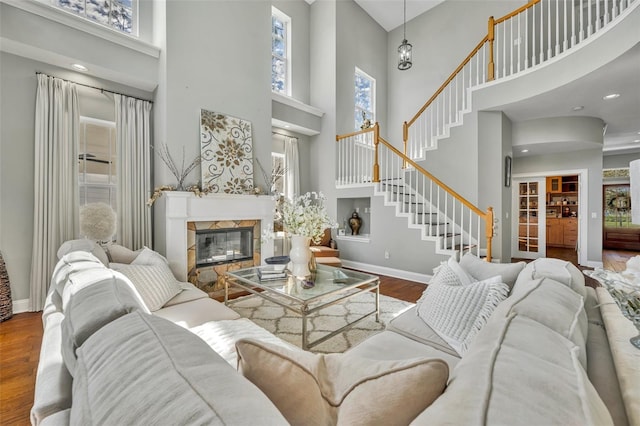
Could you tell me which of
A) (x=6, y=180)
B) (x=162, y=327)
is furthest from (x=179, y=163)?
(x=162, y=327)

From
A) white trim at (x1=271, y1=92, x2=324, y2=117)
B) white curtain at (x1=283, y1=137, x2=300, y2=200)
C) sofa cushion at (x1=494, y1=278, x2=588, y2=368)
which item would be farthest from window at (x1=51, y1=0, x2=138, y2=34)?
sofa cushion at (x1=494, y1=278, x2=588, y2=368)

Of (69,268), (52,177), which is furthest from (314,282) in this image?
(52,177)

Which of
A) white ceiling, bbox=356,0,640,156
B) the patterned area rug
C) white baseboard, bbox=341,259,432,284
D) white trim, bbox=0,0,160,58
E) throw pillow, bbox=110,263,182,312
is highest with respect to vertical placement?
white trim, bbox=0,0,160,58

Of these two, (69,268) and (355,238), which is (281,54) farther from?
(69,268)

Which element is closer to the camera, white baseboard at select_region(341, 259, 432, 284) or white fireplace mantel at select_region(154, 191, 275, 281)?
white fireplace mantel at select_region(154, 191, 275, 281)

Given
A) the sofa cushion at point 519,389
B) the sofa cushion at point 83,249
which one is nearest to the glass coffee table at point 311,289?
the sofa cushion at point 83,249

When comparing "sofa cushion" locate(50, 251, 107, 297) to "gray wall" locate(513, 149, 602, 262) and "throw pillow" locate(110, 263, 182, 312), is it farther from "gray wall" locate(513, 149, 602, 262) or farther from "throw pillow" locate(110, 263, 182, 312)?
"gray wall" locate(513, 149, 602, 262)

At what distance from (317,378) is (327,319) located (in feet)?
7.64

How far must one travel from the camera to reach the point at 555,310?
89 centimetres

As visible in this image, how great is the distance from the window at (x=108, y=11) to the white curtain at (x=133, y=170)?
942mm

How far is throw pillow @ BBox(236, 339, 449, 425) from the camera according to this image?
56 centimetres

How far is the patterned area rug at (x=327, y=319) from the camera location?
2.46 meters

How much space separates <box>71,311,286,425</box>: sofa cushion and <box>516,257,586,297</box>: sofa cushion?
4.98 feet

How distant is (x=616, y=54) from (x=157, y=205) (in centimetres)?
562
